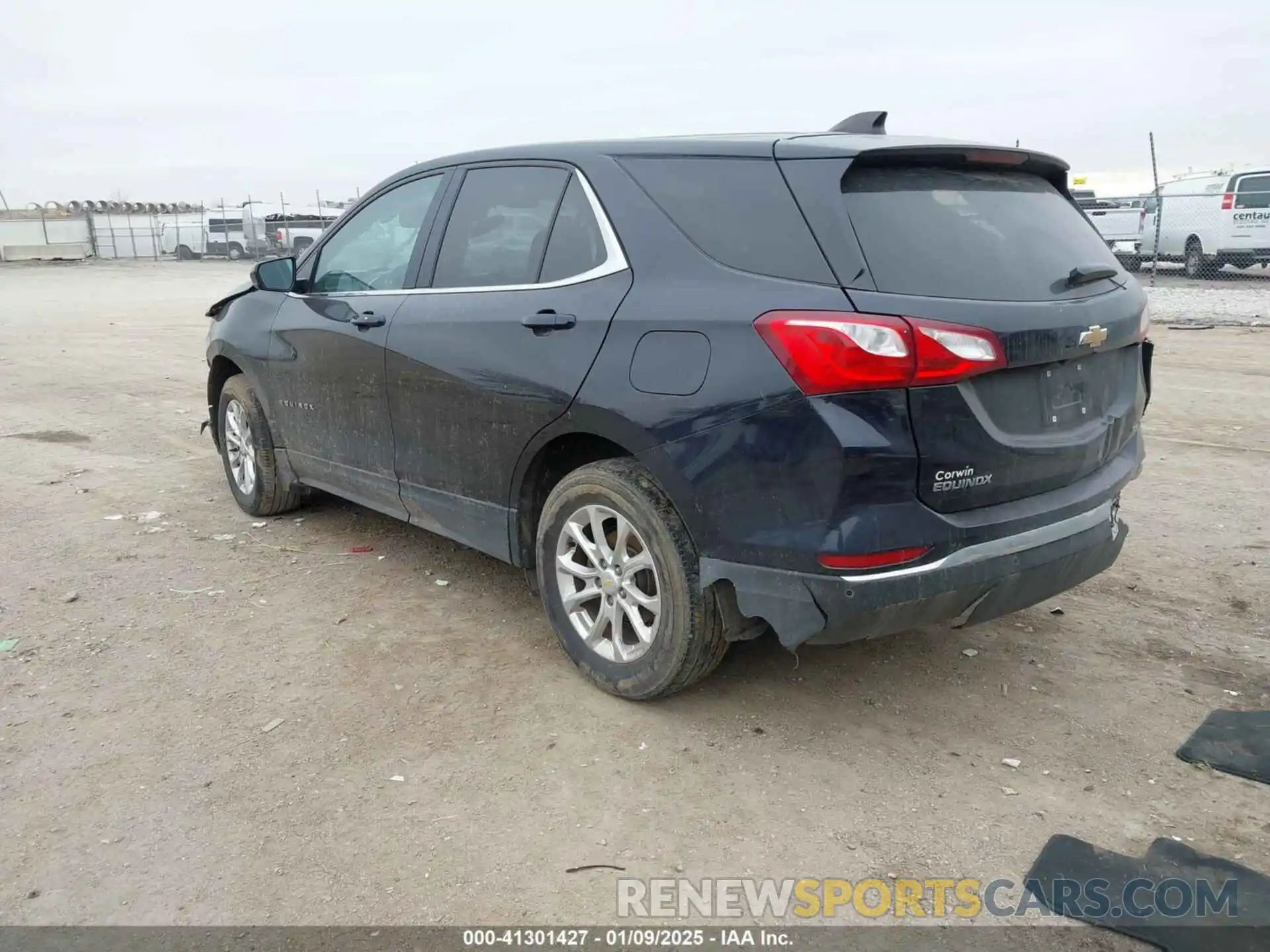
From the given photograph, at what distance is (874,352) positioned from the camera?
2.90 m

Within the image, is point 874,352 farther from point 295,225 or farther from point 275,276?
point 295,225

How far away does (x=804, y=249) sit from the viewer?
3.11 m

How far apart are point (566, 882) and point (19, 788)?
1.76 meters

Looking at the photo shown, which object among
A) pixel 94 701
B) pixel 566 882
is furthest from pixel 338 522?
pixel 566 882

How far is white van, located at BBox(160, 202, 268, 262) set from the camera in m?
38.9

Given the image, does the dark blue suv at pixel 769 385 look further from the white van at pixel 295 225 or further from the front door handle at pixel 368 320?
the white van at pixel 295 225

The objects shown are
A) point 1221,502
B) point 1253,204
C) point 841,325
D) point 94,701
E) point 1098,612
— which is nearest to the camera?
point 841,325

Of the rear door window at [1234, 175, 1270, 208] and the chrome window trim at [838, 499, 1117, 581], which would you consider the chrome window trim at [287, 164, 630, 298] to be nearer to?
the chrome window trim at [838, 499, 1117, 581]

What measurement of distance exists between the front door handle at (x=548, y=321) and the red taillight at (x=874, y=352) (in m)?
0.90

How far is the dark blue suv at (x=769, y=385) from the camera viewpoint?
2.96 meters

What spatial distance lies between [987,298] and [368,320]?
2611 mm

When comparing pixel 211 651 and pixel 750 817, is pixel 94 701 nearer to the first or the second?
pixel 211 651

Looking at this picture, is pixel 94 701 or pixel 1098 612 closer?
pixel 94 701

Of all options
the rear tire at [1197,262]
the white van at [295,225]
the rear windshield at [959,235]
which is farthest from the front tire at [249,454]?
the white van at [295,225]
